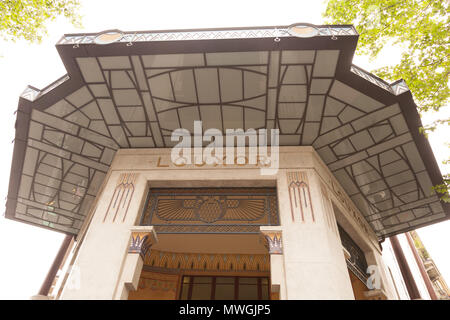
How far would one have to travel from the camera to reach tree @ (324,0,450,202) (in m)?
6.47

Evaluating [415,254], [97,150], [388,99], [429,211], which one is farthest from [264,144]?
[415,254]

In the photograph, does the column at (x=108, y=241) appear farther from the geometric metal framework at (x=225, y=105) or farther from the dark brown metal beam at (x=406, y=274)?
the dark brown metal beam at (x=406, y=274)

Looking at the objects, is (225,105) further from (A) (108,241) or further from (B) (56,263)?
(B) (56,263)

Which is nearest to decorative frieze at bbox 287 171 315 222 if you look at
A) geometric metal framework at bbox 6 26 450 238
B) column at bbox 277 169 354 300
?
column at bbox 277 169 354 300

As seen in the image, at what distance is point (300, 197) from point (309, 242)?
3.59 ft

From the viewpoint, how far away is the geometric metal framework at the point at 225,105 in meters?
5.64

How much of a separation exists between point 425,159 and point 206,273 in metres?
6.79

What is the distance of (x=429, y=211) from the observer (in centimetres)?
923

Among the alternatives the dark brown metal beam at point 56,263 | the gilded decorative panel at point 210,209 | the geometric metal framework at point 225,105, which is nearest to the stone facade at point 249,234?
the gilded decorative panel at point 210,209

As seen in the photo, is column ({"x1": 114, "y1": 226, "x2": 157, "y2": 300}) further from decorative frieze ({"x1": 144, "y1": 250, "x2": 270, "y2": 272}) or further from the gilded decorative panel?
decorative frieze ({"x1": 144, "y1": 250, "x2": 270, "y2": 272})

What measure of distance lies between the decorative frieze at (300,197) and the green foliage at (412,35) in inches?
129

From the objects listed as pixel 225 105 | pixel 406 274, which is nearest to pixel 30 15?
pixel 225 105

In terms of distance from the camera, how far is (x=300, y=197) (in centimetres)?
643

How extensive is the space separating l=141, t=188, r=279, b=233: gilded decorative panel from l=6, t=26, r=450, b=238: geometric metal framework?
1.52 meters
